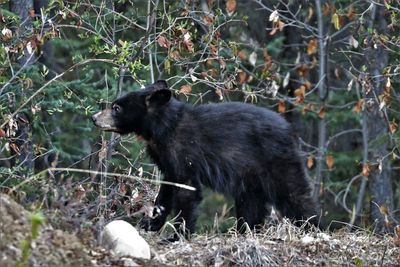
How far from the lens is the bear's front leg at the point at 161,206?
33.4 ft

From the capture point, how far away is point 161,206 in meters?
10.2

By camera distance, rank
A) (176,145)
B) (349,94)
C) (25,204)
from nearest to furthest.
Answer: (25,204)
(176,145)
(349,94)

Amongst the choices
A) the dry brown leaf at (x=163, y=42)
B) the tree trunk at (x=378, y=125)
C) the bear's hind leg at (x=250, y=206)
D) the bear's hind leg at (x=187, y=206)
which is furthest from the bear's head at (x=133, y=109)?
the tree trunk at (x=378, y=125)

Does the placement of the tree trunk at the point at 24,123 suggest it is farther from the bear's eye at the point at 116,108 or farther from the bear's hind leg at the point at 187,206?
the bear's hind leg at the point at 187,206

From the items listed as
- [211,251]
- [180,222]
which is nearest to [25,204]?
[211,251]

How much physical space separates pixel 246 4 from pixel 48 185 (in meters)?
12.2

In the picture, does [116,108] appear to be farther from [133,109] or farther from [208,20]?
[208,20]

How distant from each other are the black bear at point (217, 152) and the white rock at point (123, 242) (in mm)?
2123

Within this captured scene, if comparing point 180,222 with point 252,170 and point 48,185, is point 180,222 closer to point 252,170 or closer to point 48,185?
point 252,170

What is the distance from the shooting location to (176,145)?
10414 mm

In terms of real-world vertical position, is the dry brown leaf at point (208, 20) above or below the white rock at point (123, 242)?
above

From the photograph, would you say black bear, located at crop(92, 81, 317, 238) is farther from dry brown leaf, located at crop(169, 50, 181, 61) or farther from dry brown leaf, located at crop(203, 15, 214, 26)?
dry brown leaf, located at crop(203, 15, 214, 26)

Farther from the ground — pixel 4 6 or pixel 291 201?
pixel 4 6

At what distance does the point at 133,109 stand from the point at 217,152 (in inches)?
38.3
